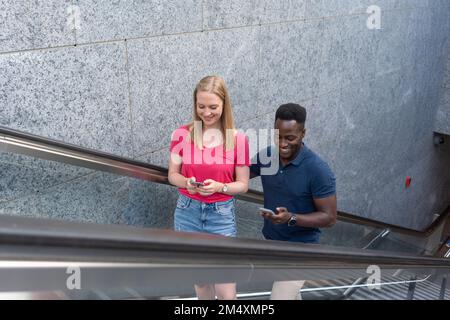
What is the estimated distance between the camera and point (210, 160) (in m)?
2.76

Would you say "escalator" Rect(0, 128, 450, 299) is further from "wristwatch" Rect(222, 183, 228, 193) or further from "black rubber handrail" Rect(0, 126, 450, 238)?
"wristwatch" Rect(222, 183, 228, 193)

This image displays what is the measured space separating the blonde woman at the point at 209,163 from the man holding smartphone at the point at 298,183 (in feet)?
0.80

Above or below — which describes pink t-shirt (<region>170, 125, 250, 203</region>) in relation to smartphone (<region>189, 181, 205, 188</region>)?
above

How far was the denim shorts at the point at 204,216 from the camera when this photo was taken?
2.82m

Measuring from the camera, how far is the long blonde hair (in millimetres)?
2688

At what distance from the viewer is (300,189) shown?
101 inches

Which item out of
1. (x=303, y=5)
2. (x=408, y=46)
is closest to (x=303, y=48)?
(x=303, y=5)

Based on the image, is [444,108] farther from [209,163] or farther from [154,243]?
[154,243]

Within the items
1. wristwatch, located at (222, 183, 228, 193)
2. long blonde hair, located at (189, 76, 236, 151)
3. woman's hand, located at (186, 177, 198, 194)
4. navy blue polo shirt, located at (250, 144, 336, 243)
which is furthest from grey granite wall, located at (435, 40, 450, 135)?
woman's hand, located at (186, 177, 198, 194)

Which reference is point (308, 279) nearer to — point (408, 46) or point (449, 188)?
point (408, 46)

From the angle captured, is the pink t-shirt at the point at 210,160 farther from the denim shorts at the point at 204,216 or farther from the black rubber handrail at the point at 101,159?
the black rubber handrail at the point at 101,159

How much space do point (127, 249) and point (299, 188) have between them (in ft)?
5.28

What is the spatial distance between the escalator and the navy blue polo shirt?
378 millimetres

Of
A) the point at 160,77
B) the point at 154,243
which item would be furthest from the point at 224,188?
the point at 154,243
